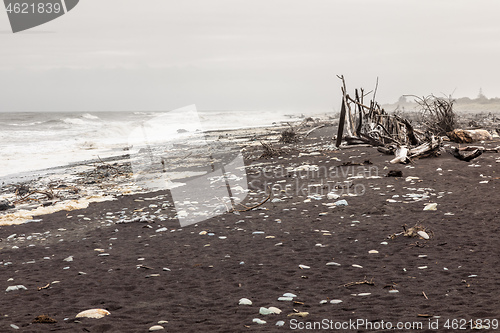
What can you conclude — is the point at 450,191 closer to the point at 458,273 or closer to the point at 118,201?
the point at 458,273

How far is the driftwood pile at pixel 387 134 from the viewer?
25.4 ft

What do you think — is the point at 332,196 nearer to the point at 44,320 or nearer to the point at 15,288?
the point at 15,288

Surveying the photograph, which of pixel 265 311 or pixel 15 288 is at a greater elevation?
pixel 15 288

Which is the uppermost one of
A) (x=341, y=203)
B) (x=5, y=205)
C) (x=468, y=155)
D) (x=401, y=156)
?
(x=5, y=205)

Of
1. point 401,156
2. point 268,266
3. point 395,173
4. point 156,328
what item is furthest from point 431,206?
point 156,328

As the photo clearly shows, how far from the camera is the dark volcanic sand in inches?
102

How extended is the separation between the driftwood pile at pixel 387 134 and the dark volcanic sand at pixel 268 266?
6.20 ft

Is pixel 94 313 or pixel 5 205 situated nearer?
pixel 94 313

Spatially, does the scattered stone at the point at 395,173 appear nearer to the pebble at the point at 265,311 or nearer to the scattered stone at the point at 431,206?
the scattered stone at the point at 431,206

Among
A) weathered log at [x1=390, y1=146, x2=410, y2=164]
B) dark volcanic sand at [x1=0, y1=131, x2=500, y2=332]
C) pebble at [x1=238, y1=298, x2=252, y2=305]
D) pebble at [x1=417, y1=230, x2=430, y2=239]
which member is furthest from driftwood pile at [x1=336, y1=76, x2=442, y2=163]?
pebble at [x1=238, y1=298, x2=252, y2=305]

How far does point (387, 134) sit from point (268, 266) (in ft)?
21.3

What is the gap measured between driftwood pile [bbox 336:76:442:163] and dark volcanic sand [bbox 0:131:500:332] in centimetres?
189

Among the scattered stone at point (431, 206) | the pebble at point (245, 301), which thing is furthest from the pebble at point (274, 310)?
the scattered stone at point (431, 206)

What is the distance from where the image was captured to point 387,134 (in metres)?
9.12
